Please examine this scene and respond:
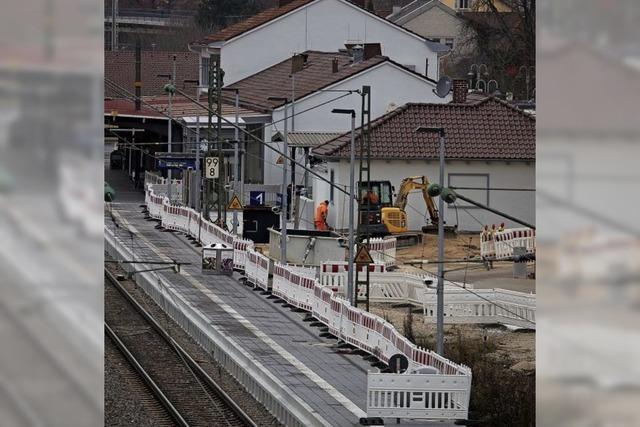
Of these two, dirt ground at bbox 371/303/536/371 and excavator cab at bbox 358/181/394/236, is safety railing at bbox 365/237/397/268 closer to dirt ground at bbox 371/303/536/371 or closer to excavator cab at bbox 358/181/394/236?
excavator cab at bbox 358/181/394/236

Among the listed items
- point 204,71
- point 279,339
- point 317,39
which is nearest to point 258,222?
point 279,339

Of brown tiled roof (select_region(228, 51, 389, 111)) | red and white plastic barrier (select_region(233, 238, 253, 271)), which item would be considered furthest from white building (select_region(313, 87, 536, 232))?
red and white plastic barrier (select_region(233, 238, 253, 271))

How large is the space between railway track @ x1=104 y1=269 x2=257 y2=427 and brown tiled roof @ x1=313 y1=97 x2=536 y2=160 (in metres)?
11.1

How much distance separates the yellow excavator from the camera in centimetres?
3247

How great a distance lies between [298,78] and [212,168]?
12.3 meters
